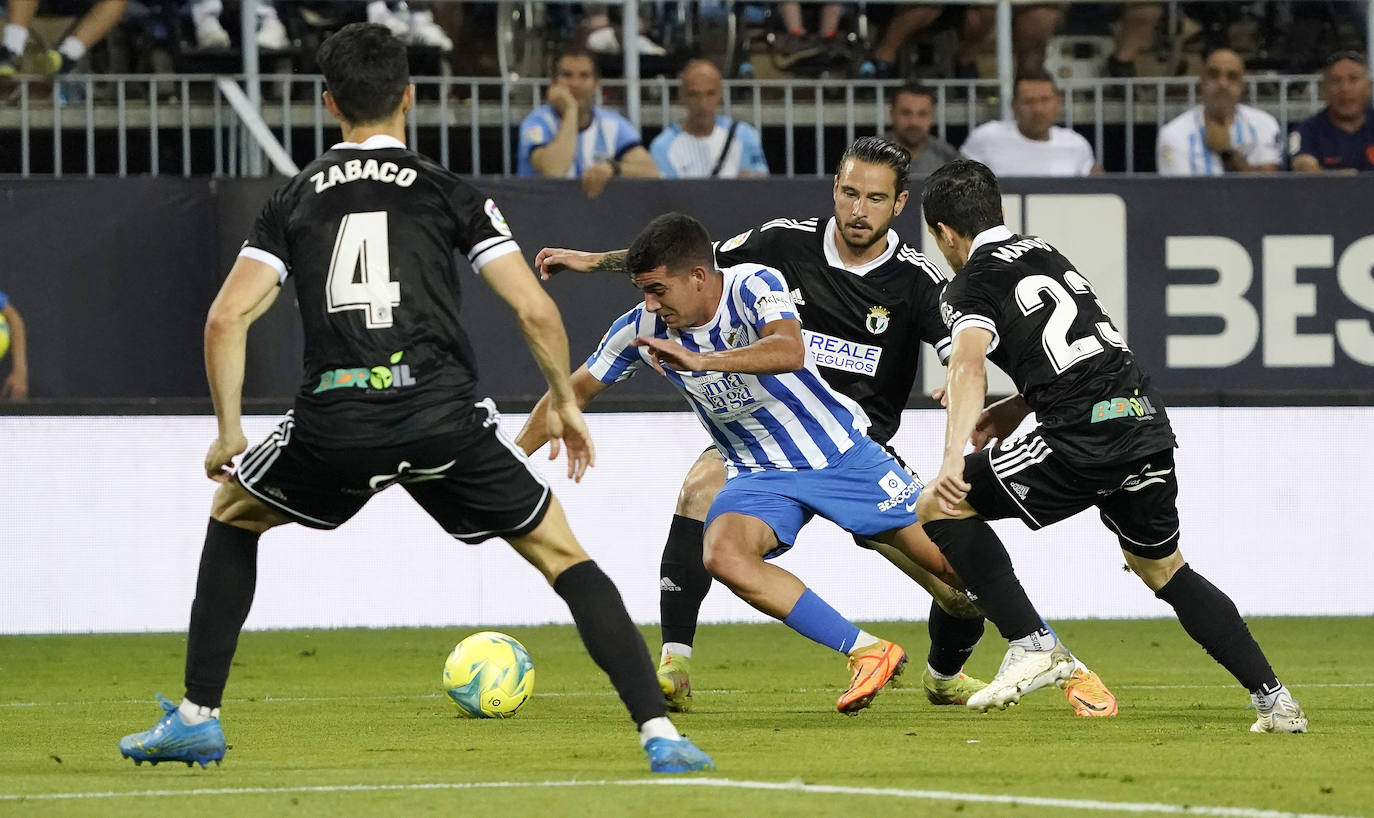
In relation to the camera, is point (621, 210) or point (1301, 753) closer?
point (1301, 753)

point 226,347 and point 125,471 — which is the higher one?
point 226,347

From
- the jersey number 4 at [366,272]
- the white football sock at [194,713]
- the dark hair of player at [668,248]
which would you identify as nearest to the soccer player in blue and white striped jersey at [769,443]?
the dark hair of player at [668,248]

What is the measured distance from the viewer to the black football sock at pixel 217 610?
539cm

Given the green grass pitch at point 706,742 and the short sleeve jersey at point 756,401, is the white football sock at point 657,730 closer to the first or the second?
the green grass pitch at point 706,742

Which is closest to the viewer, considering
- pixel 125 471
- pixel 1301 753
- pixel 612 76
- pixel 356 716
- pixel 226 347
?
pixel 226 347

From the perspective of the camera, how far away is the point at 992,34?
1358 cm

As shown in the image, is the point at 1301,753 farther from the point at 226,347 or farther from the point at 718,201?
the point at 718,201

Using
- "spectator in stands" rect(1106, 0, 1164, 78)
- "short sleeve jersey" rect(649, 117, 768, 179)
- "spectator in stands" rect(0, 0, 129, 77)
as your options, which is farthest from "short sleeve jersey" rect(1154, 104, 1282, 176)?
"spectator in stands" rect(0, 0, 129, 77)

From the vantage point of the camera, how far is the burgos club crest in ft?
25.2

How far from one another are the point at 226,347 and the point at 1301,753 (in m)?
3.22

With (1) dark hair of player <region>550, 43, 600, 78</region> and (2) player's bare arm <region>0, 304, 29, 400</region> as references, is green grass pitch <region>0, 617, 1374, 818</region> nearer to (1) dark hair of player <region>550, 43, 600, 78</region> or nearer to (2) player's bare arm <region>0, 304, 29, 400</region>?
(2) player's bare arm <region>0, 304, 29, 400</region>

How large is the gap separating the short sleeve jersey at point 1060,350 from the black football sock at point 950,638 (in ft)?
3.42

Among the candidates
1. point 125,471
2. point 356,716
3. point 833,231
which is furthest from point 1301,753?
point 125,471

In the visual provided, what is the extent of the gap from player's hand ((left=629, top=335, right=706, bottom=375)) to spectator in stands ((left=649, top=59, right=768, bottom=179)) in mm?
5838
